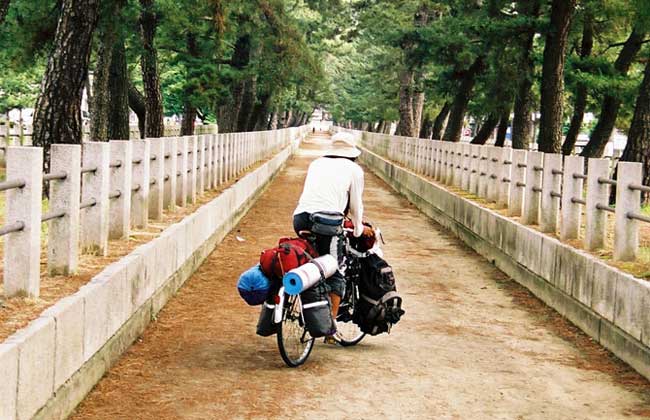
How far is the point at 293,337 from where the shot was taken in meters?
8.97

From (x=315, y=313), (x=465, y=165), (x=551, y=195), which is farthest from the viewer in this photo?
(x=465, y=165)

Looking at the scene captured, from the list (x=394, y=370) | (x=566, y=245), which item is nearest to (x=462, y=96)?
(x=566, y=245)

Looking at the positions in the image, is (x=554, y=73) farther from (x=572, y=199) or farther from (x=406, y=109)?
(x=406, y=109)

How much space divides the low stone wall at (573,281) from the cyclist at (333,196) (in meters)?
2.40

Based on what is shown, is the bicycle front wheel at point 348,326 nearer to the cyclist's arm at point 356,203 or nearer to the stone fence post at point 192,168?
the cyclist's arm at point 356,203

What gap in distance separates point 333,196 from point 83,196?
106 inches

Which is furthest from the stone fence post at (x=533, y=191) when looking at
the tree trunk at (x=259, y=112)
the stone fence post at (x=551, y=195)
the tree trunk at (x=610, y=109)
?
the tree trunk at (x=259, y=112)

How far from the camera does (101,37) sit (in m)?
25.3

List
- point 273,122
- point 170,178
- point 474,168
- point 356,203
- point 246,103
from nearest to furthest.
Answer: point 356,203 < point 170,178 < point 474,168 < point 246,103 < point 273,122

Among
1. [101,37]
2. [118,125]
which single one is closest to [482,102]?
[118,125]

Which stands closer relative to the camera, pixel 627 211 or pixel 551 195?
pixel 627 211

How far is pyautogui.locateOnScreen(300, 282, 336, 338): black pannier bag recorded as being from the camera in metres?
8.70

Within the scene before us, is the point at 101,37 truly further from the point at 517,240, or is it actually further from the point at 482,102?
the point at 482,102

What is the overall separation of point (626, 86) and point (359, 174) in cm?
2155
